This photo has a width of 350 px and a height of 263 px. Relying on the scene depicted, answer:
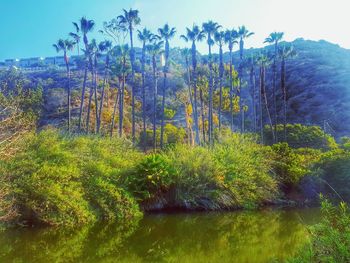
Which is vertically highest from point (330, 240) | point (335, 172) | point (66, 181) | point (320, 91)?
point (320, 91)

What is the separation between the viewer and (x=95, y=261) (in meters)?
15.0

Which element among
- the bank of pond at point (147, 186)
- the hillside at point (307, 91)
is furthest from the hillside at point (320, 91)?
the bank of pond at point (147, 186)

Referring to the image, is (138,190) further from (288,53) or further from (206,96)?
(206,96)

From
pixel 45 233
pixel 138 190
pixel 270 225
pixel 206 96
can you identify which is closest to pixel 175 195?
pixel 138 190

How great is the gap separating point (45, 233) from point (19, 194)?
2.34m

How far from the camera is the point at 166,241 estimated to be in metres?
18.9

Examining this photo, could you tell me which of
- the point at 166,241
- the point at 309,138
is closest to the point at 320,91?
the point at 309,138

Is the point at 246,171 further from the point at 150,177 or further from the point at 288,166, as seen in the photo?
the point at 150,177

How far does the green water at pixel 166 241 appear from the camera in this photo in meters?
15.6

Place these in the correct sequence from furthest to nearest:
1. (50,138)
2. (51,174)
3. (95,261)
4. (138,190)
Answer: (138,190) → (50,138) → (51,174) → (95,261)

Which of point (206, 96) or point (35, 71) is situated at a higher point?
point (35, 71)

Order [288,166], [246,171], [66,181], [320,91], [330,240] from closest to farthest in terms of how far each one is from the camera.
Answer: [330,240] → [66,181] → [246,171] → [288,166] → [320,91]

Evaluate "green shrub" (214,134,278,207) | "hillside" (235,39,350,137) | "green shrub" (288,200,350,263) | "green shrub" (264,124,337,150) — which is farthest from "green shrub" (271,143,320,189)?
"hillside" (235,39,350,137)

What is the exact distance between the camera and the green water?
615 inches
